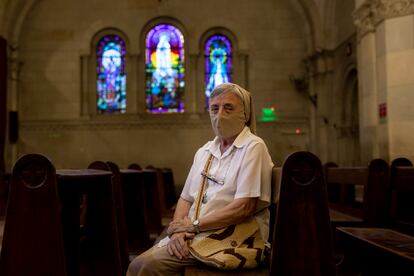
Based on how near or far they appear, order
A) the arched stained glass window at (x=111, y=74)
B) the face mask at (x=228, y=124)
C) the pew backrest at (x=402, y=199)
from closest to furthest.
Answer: the face mask at (x=228, y=124), the pew backrest at (x=402, y=199), the arched stained glass window at (x=111, y=74)

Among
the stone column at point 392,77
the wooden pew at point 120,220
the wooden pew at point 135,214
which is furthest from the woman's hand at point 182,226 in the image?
the stone column at point 392,77

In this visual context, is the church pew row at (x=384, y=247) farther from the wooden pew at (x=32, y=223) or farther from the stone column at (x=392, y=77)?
the stone column at (x=392, y=77)

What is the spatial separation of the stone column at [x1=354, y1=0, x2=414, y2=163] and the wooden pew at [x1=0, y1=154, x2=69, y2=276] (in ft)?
23.0

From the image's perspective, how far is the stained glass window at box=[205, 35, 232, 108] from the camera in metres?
15.6

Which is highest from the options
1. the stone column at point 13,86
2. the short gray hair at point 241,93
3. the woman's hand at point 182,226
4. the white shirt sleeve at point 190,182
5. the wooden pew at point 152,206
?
the stone column at point 13,86

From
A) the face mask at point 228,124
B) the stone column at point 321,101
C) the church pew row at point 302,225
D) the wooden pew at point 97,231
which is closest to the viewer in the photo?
the church pew row at point 302,225

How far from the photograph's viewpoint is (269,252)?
9.06 feet

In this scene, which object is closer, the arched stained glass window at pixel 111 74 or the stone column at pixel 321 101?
the stone column at pixel 321 101

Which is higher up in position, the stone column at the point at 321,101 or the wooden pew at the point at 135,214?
the stone column at the point at 321,101

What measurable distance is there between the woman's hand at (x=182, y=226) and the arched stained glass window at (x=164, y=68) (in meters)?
12.8

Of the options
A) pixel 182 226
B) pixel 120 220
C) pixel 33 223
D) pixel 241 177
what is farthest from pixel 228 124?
pixel 120 220

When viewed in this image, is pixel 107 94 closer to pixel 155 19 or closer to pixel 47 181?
pixel 155 19

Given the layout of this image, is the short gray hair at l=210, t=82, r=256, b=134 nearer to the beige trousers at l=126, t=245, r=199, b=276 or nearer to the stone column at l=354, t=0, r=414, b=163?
the beige trousers at l=126, t=245, r=199, b=276

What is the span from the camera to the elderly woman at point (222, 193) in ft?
8.75
